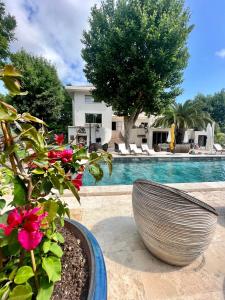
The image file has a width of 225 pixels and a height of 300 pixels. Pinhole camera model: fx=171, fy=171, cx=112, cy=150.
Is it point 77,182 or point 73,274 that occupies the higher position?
point 77,182

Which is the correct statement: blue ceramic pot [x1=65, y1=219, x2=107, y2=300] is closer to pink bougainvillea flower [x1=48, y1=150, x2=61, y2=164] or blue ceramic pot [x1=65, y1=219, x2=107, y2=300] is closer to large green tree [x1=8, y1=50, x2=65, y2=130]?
pink bougainvillea flower [x1=48, y1=150, x2=61, y2=164]

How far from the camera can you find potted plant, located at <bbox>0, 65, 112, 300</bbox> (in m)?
0.79

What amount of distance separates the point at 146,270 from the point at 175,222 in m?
0.78

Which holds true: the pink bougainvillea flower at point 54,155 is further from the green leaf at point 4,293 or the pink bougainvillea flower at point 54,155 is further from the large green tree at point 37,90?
the large green tree at point 37,90

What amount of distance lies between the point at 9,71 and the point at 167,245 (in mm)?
2305

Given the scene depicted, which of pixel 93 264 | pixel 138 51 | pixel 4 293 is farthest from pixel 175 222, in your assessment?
pixel 138 51

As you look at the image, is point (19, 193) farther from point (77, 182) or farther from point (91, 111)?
point (91, 111)

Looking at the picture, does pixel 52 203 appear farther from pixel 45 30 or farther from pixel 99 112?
pixel 99 112

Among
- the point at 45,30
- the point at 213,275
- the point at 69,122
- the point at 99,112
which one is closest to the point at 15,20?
the point at 45,30

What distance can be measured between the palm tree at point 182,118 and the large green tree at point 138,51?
6382 mm

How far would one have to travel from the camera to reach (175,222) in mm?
1975

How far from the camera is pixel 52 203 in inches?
33.9

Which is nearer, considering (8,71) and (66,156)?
(8,71)

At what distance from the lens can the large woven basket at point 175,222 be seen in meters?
1.96
